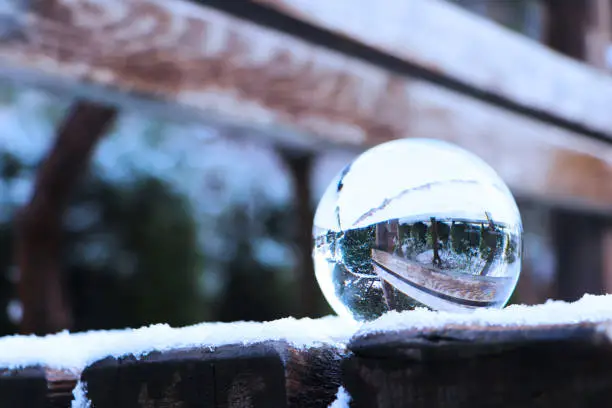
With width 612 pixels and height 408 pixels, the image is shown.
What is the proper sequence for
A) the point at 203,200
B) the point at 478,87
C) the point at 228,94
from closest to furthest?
the point at 228,94 < the point at 478,87 < the point at 203,200

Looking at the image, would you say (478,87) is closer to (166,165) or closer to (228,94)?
(228,94)

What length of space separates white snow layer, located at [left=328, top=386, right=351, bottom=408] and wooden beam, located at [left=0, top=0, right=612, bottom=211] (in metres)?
0.97

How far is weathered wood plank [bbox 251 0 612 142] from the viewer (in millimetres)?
1570

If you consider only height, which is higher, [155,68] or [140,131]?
[140,131]

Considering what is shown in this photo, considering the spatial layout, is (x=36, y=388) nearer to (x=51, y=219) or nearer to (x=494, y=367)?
(x=494, y=367)

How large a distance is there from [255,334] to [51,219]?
258 centimetres

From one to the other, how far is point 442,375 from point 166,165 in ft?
16.5

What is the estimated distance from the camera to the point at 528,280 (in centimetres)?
521

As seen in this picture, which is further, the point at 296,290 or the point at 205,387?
the point at 296,290

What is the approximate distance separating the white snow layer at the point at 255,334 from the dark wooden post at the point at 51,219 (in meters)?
2.24

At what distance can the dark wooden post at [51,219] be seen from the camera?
284cm

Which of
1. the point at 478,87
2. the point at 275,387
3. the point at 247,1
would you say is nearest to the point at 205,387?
the point at 275,387

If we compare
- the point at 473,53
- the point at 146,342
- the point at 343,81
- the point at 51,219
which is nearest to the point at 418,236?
the point at 146,342

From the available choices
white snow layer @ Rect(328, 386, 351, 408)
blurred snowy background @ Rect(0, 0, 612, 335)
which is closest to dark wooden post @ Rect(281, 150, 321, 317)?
blurred snowy background @ Rect(0, 0, 612, 335)
